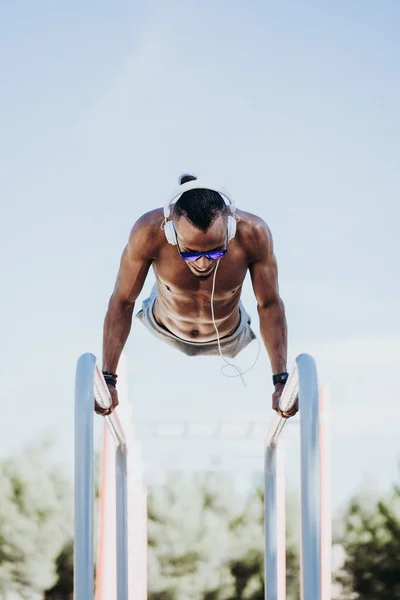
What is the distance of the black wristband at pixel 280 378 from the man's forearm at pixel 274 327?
0.15 meters

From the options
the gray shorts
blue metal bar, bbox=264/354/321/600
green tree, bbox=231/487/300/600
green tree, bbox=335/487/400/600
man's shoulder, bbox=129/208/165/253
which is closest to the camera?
blue metal bar, bbox=264/354/321/600

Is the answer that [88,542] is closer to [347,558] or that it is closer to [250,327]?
[250,327]

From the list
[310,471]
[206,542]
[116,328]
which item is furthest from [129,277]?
[206,542]

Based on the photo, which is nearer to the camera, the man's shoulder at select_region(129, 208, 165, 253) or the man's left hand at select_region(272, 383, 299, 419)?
the man's left hand at select_region(272, 383, 299, 419)

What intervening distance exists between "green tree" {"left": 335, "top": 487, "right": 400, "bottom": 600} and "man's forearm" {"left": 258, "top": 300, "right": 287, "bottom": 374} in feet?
39.3

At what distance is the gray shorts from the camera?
401cm

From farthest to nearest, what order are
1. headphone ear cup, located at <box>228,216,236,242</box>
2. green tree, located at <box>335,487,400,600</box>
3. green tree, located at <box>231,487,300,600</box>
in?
green tree, located at <box>335,487,400,600</box>, green tree, located at <box>231,487,300,600</box>, headphone ear cup, located at <box>228,216,236,242</box>

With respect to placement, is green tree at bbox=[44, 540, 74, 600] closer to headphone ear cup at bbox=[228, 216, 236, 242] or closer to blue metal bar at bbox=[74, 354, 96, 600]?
headphone ear cup at bbox=[228, 216, 236, 242]

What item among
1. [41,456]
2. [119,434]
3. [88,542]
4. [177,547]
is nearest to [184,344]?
[119,434]


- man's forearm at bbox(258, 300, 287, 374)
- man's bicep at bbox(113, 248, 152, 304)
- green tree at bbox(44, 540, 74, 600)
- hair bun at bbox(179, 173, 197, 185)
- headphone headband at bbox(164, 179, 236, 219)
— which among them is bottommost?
green tree at bbox(44, 540, 74, 600)

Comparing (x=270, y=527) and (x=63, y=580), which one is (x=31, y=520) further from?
(x=270, y=527)

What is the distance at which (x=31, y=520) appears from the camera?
14.0 metres

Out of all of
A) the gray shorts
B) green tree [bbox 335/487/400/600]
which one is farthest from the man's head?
green tree [bbox 335/487/400/600]

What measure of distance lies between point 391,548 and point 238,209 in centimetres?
1245
